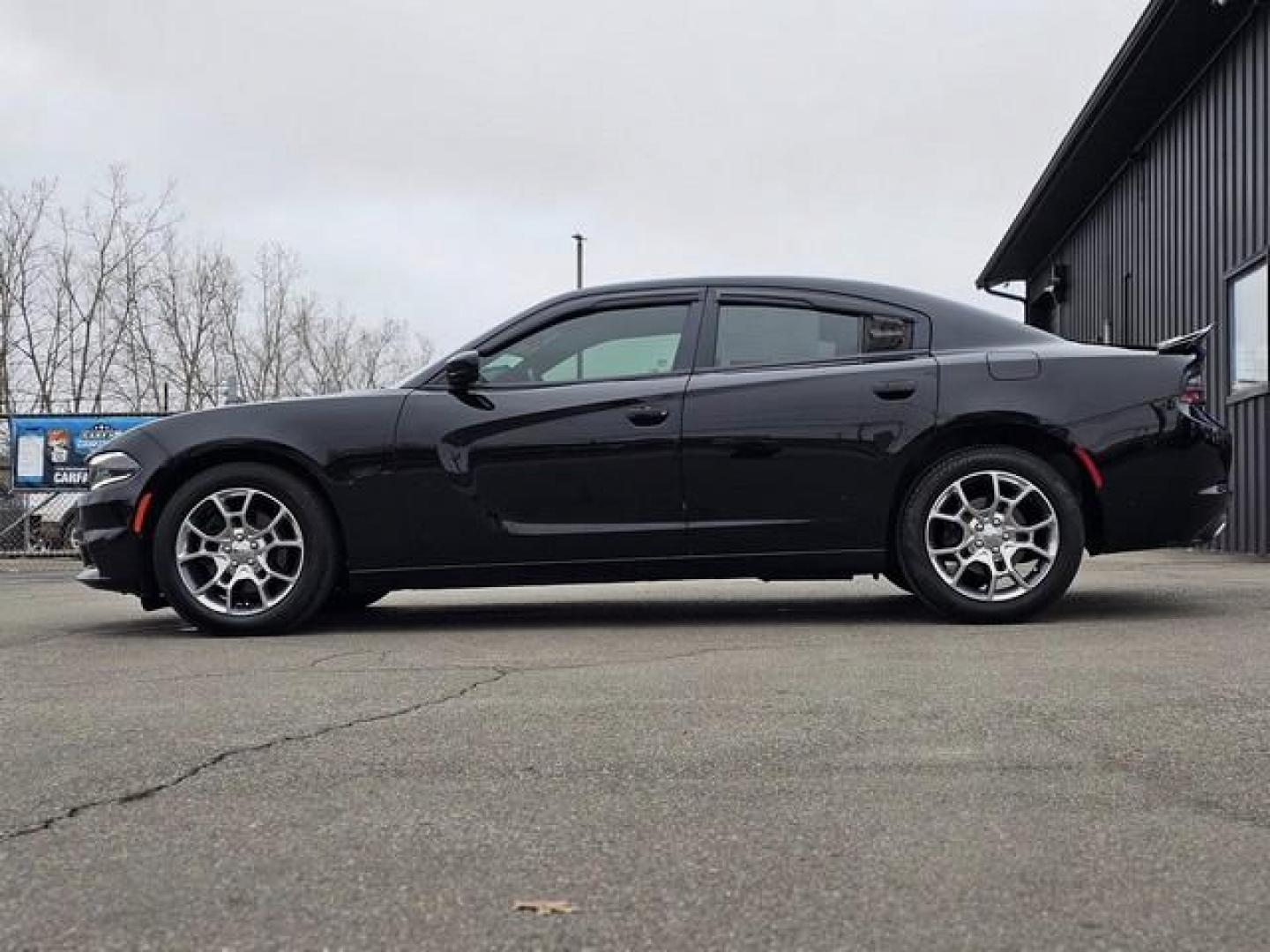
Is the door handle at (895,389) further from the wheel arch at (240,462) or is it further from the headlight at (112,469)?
the headlight at (112,469)

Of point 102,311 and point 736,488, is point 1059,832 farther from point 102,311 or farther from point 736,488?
point 102,311

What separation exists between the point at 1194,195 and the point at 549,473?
918 cm

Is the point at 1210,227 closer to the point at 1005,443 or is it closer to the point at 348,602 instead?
the point at 1005,443

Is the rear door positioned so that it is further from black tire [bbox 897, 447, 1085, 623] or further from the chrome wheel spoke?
the chrome wheel spoke

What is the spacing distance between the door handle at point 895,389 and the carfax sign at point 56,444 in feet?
37.5

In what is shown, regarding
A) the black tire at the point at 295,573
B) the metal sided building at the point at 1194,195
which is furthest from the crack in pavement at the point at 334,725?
the metal sided building at the point at 1194,195

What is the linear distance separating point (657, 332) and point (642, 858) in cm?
346

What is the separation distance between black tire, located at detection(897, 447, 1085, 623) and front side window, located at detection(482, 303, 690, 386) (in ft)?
3.96

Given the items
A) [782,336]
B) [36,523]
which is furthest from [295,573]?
[36,523]

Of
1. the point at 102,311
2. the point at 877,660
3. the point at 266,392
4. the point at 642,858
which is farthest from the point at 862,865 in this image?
the point at 266,392

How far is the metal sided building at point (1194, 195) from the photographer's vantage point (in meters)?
10.1

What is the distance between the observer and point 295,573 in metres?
5.30

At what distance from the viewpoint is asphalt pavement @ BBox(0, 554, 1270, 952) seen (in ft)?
6.49

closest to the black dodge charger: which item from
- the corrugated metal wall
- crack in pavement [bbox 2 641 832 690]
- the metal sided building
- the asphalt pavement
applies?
the asphalt pavement
